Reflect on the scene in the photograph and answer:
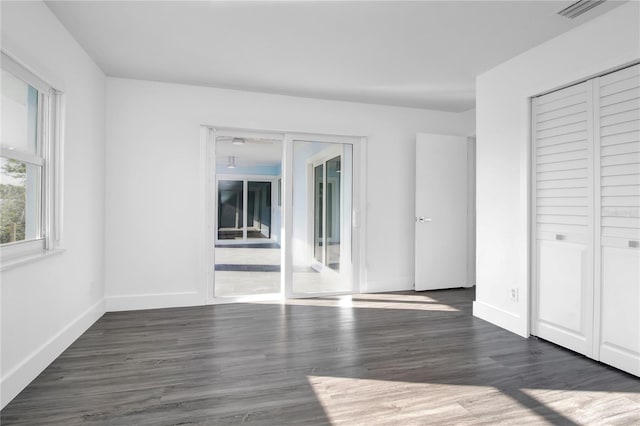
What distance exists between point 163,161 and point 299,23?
2.17 metres

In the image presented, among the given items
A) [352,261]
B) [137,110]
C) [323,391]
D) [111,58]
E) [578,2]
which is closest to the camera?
[323,391]

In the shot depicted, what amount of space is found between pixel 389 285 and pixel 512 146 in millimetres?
2329

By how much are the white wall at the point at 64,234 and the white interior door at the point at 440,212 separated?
11.9ft

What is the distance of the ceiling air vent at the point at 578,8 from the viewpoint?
2452 mm

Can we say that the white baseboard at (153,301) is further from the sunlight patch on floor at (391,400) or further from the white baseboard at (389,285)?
the sunlight patch on floor at (391,400)

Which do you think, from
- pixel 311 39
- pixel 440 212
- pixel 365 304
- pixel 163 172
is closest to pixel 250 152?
pixel 163 172

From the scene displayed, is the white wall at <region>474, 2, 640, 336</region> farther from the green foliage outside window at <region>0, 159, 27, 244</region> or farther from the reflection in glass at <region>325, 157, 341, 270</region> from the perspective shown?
the green foliage outside window at <region>0, 159, 27, 244</region>

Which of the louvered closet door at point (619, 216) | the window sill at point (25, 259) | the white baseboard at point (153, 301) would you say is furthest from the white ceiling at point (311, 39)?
the white baseboard at point (153, 301)

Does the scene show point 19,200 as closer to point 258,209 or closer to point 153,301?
point 153,301

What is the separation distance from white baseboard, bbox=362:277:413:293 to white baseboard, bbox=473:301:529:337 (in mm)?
1244

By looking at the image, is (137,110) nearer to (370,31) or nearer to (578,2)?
(370,31)

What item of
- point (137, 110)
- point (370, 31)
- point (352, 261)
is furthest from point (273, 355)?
point (137, 110)

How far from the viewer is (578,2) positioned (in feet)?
8.05

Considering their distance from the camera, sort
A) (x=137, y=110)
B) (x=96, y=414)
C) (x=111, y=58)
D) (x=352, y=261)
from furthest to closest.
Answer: (x=352, y=261) → (x=137, y=110) → (x=111, y=58) → (x=96, y=414)
